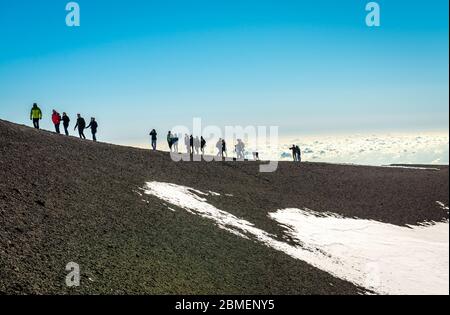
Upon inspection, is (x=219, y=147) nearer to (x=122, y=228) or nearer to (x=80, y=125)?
(x=80, y=125)

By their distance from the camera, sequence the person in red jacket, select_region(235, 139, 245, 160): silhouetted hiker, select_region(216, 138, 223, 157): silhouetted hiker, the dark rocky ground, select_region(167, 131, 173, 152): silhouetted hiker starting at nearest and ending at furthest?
1. the dark rocky ground
2. the person in red jacket
3. select_region(167, 131, 173, 152): silhouetted hiker
4. select_region(216, 138, 223, 157): silhouetted hiker
5. select_region(235, 139, 245, 160): silhouetted hiker

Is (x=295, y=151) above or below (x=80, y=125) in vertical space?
below

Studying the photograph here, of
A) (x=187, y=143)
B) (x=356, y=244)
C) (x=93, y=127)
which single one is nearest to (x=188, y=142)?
(x=187, y=143)

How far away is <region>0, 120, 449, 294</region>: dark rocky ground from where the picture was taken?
13914mm

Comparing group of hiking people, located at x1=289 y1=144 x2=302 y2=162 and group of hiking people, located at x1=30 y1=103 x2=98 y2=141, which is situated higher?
group of hiking people, located at x1=30 y1=103 x2=98 y2=141

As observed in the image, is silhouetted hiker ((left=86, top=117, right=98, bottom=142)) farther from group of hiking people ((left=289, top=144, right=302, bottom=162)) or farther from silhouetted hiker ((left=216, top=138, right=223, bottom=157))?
group of hiking people ((left=289, top=144, right=302, bottom=162))

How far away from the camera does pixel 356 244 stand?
31.0 m

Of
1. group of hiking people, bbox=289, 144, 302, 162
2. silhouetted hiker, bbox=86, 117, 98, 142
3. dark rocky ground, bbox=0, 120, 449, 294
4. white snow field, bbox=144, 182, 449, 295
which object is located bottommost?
white snow field, bbox=144, 182, 449, 295

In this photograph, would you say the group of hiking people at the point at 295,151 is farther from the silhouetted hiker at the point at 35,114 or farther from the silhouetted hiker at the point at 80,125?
the silhouetted hiker at the point at 35,114

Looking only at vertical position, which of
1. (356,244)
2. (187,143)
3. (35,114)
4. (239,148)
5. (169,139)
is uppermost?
(35,114)

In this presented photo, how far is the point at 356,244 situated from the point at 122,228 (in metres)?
20.6

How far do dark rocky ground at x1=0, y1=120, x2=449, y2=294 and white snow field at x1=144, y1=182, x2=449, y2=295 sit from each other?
1518 mm

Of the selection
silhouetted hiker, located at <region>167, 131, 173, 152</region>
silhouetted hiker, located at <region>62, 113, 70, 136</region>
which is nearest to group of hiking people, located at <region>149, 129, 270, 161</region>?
silhouetted hiker, located at <region>167, 131, 173, 152</region>

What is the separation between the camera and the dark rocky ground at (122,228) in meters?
13.9
